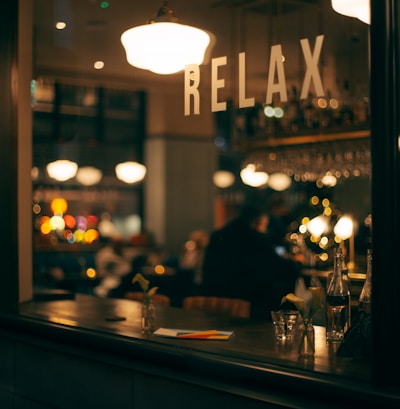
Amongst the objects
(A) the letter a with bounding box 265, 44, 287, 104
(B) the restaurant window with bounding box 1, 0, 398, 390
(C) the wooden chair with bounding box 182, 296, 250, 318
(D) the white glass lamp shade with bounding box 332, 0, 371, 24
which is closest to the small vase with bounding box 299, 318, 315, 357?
(B) the restaurant window with bounding box 1, 0, 398, 390

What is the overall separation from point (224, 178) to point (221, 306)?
12.5 m

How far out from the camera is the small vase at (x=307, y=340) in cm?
254

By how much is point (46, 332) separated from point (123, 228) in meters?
12.4

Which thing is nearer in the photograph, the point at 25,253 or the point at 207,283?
the point at 25,253

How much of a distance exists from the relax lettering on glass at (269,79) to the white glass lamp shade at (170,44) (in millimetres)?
94

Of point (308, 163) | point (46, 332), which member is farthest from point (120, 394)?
point (308, 163)

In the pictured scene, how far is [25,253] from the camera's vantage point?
4004mm

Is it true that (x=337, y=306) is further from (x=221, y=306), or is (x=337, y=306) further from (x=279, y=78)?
(x=221, y=306)

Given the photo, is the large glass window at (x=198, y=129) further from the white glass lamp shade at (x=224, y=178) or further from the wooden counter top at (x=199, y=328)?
the wooden counter top at (x=199, y=328)

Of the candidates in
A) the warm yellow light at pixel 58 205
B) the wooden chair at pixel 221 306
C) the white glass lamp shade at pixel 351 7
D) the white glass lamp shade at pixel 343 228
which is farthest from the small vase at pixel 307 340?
the warm yellow light at pixel 58 205

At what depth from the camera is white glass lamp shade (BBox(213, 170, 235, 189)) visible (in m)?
16.9

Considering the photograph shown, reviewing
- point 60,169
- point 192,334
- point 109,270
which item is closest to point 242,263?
point 192,334

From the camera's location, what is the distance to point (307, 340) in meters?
2.54

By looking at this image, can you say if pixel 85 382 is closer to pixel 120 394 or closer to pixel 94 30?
pixel 120 394
